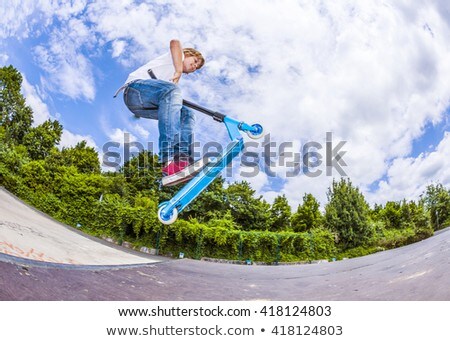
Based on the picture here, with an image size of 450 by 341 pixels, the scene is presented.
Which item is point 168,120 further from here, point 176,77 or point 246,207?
point 246,207

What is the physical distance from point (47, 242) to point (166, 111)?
1063mm

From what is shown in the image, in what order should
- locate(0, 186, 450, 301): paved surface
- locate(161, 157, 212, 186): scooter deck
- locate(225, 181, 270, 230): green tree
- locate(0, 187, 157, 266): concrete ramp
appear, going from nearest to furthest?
locate(0, 186, 450, 301): paved surface < locate(0, 187, 157, 266): concrete ramp < locate(161, 157, 212, 186): scooter deck < locate(225, 181, 270, 230): green tree

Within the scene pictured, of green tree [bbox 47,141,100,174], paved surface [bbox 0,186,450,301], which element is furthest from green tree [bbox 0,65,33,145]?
paved surface [bbox 0,186,450,301]

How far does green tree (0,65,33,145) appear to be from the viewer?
2.08 m

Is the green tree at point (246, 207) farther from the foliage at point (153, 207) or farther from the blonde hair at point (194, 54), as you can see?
the blonde hair at point (194, 54)

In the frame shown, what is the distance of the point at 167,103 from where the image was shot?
1.76m

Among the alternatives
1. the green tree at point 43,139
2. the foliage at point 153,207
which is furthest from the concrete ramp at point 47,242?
the green tree at point 43,139

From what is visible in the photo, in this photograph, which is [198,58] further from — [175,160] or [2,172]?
[2,172]

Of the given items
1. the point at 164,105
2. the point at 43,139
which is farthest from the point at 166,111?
the point at 43,139

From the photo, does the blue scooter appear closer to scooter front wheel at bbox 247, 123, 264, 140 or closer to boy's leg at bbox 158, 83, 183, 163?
scooter front wheel at bbox 247, 123, 264, 140

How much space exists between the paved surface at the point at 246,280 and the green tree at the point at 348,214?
139 millimetres

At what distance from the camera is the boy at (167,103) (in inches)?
68.9

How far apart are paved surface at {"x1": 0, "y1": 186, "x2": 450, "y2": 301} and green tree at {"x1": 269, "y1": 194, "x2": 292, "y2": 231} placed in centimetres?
41
